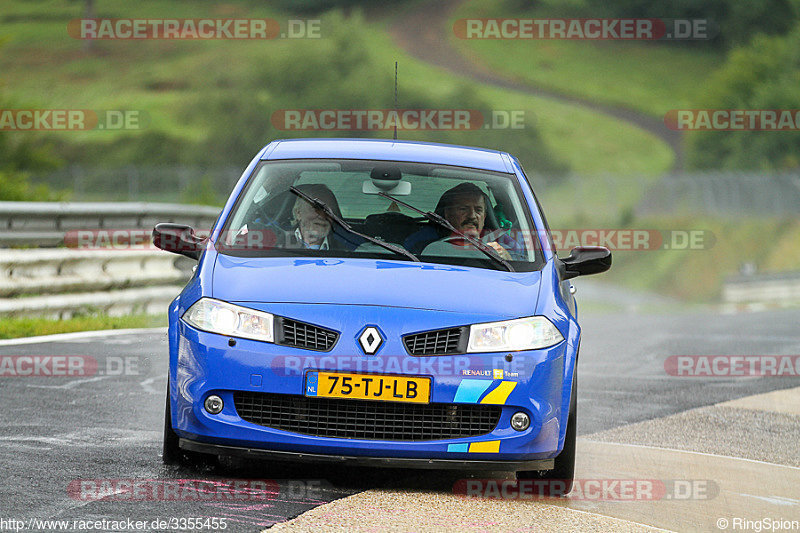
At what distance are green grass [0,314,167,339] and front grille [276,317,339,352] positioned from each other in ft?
21.3

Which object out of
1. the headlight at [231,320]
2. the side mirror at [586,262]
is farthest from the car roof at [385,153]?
the headlight at [231,320]

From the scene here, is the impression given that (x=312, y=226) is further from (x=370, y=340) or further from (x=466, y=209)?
(x=370, y=340)

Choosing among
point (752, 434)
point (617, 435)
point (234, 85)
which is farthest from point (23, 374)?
point (234, 85)

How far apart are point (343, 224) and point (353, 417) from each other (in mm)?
1252

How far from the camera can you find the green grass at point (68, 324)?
1203cm

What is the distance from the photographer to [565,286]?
700 centimetres

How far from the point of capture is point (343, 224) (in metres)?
6.80

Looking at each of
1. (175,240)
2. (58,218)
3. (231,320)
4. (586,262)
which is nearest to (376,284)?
(231,320)

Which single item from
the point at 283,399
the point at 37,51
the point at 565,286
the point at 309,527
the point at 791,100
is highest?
the point at 37,51

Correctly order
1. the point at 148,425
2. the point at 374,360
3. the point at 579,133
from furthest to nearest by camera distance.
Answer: the point at 579,133 → the point at 148,425 → the point at 374,360

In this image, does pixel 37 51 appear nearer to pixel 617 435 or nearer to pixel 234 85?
pixel 234 85

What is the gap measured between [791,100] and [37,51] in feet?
204

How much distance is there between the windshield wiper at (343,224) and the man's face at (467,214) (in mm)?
524

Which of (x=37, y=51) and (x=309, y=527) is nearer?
(x=309, y=527)
